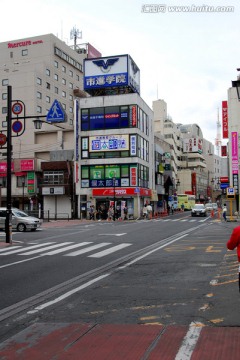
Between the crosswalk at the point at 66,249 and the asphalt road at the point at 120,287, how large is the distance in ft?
0.26

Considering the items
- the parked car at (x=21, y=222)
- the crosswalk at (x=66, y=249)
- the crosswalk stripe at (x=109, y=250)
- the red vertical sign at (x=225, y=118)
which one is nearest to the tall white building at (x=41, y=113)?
the red vertical sign at (x=225, y=118)

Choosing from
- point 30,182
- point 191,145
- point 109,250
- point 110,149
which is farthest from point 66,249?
point 191,145

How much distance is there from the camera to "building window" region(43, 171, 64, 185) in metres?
54.1

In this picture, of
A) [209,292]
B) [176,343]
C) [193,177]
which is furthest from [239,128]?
[193,177]

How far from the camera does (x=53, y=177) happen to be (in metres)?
54.2

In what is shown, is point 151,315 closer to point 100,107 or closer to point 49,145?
point 100,107

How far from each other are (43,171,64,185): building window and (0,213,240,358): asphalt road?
38.1 m

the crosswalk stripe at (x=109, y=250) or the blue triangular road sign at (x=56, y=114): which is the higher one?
the blue triangular road sign at (x=56, y=114)

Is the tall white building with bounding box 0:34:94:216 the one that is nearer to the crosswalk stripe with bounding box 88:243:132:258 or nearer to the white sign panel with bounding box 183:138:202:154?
the crosswalk stripe with bounding box 88:243:132:258

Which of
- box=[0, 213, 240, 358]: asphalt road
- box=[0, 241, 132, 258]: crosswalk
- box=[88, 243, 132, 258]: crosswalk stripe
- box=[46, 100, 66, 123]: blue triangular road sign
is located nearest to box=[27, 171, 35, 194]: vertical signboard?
box=[46, 100, 66, 123]: blue triangular road sign

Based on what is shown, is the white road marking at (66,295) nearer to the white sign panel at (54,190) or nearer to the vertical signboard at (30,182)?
the white sign panel at (54,190)

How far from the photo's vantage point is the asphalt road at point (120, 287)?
670 cm

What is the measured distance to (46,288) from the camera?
30.3ft

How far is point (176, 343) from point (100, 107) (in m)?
50.6
